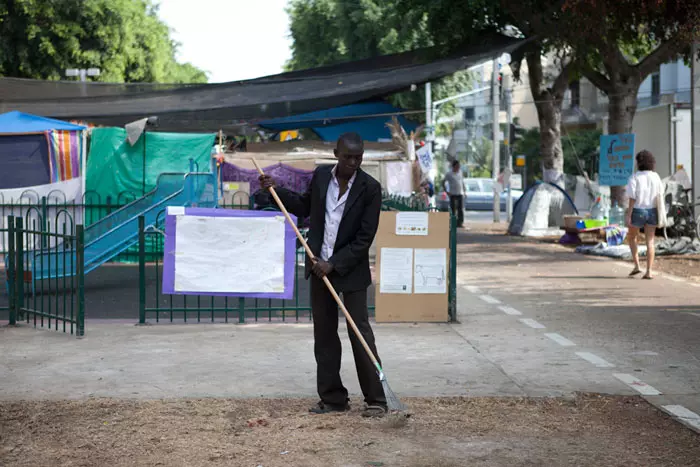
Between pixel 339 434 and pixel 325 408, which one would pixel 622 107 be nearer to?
pixel 325 408

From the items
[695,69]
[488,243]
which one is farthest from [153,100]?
[695,69]

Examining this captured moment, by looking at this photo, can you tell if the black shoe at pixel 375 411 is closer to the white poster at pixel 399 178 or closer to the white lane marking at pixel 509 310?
the white lane marking at pixel 509 310

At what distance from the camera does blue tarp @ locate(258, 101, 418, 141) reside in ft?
74.7

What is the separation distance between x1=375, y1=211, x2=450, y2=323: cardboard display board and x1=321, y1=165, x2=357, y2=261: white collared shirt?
148 inches

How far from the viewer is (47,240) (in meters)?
11.7

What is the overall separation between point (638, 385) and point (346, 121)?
20019 mm

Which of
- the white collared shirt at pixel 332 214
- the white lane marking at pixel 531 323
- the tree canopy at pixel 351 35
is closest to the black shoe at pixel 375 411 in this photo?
the white collared shirt at pixel 332 214

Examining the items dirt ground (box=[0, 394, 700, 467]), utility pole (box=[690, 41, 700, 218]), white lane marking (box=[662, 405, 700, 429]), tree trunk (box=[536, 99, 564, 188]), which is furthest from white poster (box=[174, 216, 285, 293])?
tree trunk (box=[536, 99, 564, 188])

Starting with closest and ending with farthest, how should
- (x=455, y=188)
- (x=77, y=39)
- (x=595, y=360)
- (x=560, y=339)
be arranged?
(x=595, y=360) < (x=560, y=339) < (x=455, y=188) < (x=77, y=39)

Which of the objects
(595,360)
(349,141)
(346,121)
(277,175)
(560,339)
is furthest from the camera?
(346,121)

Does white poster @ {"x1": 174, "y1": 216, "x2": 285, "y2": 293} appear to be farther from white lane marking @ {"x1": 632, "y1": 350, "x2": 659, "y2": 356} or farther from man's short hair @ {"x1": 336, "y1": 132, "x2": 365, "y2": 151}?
man's short hair @ {"x1": 336, "y1": 132, "x2": 365, "y2": 151}

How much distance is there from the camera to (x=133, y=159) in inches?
Answer: 716

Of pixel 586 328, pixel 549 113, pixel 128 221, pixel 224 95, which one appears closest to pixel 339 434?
pixel 586 328

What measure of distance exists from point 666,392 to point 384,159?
15695mm
